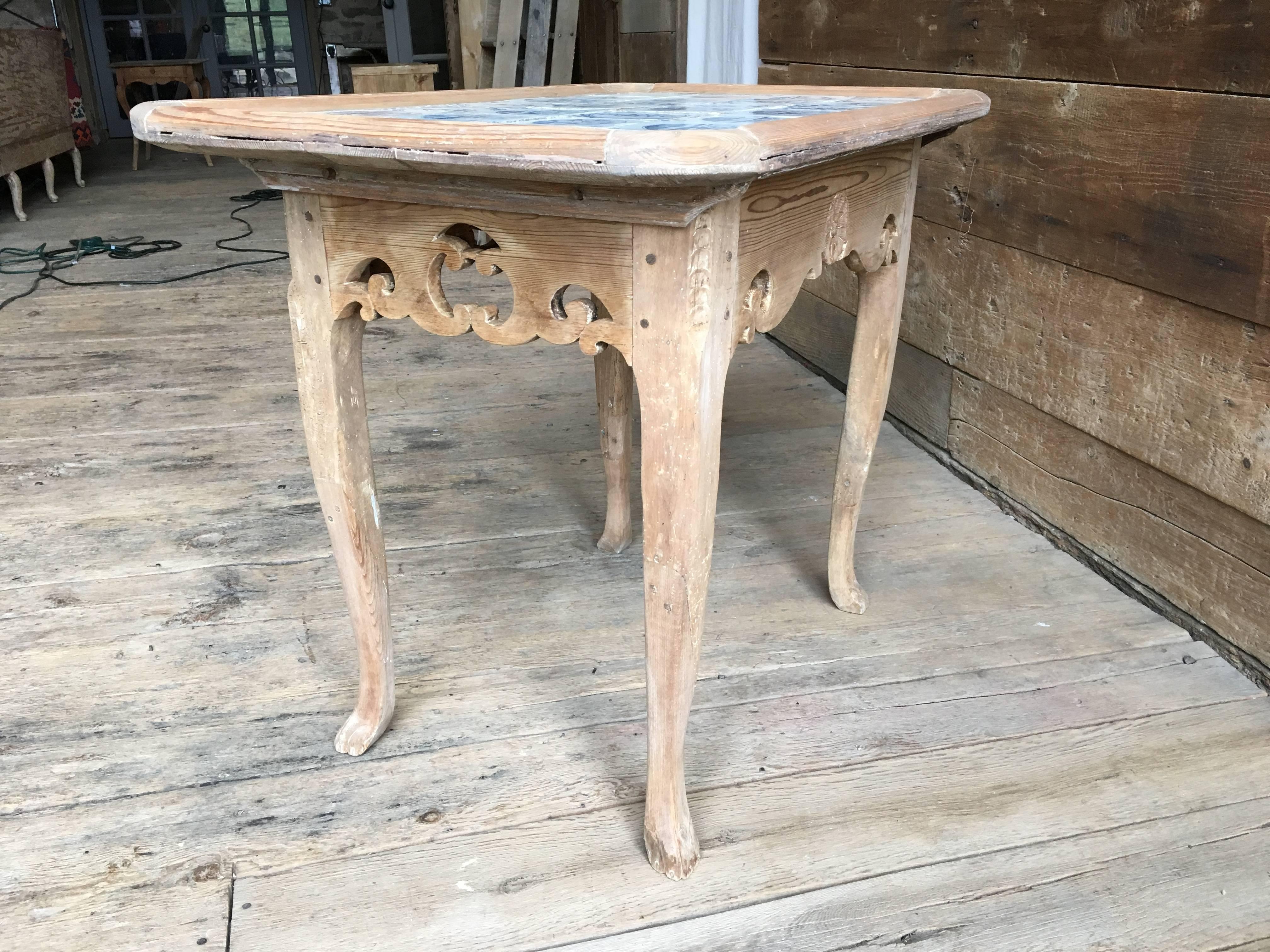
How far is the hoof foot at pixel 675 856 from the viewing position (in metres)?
0.93

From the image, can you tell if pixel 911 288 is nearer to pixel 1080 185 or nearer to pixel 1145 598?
pixel 1080 185

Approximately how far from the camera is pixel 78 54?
7562 mm

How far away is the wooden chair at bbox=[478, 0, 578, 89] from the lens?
3.38 meters

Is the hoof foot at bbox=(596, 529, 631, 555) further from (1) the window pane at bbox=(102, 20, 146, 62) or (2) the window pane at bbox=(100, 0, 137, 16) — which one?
(2) the window pane at bbox=(100, 0, 137, 16)

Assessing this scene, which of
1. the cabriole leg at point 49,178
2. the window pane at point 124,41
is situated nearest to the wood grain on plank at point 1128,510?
the cabriole leg at point 49,178

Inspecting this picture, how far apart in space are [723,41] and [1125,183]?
1.28m

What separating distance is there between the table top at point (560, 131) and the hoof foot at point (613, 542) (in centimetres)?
65

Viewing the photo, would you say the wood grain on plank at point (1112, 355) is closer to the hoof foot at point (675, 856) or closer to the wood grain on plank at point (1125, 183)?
the wood grain on plank at point (1125, 183)

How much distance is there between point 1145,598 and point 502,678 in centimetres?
89

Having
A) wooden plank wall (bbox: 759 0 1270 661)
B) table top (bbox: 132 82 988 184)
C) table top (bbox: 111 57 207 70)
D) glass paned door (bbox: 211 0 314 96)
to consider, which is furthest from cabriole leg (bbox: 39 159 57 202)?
table top (bbox: 132 82 988 184)

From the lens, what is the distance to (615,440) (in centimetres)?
146

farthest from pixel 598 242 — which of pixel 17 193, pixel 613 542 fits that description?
pixel 17 193

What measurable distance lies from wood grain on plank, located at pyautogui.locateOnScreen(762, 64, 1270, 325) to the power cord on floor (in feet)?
8.53

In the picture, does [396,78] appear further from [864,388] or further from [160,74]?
[864,388]
